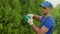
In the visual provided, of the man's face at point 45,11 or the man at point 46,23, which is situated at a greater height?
the man's face at point 45,11

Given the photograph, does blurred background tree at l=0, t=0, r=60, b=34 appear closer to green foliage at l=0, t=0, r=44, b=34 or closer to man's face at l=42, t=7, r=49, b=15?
green foliage at l=0, t=0, r=44, b=34

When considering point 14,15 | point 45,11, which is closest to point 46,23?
point 45,11

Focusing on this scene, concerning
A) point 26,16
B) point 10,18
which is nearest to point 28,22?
point 26,16

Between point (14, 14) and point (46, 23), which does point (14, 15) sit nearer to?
point (14, 14)

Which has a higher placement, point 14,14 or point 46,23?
point 14,14

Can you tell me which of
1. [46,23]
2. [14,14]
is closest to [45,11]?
[46,23]

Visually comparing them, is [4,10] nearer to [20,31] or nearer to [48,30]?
[20,31]

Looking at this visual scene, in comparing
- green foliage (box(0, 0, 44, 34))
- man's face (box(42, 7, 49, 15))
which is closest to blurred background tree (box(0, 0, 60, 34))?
green foliage (box(0, 0, 44, 34))

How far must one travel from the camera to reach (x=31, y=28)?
483 centimetres

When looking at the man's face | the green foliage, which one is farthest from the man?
the green foliage

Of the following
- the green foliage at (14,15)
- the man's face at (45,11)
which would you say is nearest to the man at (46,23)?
the man's face at (45,11)

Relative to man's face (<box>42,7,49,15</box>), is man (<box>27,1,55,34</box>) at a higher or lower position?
lower

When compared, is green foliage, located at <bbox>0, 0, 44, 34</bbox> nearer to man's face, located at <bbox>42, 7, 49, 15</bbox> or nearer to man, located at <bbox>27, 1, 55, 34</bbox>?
man, located at <bbox>27, 1, 55, 34</bbox>

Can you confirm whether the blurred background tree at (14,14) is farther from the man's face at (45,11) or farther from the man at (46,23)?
the man's face at (45,11)
